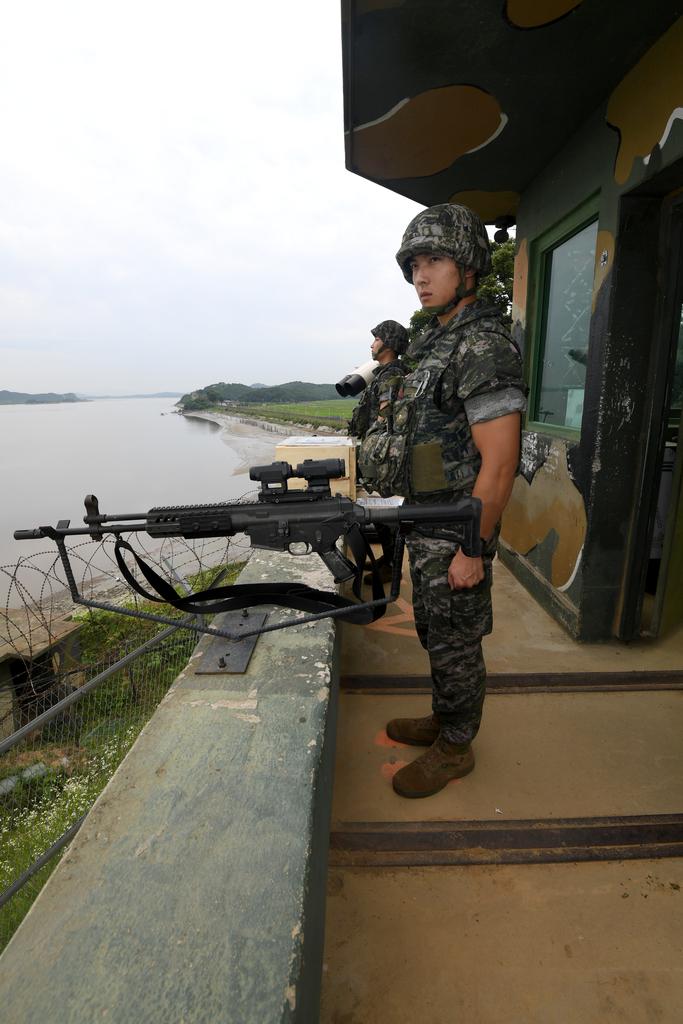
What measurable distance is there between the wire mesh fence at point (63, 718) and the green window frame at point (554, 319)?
2559mm

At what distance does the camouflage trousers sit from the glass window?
1980 millimetres

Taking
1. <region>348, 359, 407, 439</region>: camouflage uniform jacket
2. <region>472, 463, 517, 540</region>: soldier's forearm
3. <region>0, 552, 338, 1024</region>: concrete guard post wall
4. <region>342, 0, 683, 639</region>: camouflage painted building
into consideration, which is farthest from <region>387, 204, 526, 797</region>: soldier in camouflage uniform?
<region>348, 359, 407, 439</region>: camouflage uniform jacket

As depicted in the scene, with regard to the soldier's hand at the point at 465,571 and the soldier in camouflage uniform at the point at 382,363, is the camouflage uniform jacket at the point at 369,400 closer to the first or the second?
the soldier in camouflage uniform at the point at 382,363

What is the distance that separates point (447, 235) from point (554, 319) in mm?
2527

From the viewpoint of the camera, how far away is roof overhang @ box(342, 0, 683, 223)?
2.16m

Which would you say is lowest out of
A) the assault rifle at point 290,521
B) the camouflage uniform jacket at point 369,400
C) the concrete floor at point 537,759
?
the concrete floor at point 537,759

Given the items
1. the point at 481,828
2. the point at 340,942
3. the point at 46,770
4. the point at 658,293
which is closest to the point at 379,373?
the point at 658,293

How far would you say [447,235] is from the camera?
71.7 inches

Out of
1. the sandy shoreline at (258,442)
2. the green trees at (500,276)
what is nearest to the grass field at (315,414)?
the sandy shoreline at (258,442)

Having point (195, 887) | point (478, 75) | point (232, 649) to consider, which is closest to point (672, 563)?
point (232, 649)

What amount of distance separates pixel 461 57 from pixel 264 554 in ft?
9.51

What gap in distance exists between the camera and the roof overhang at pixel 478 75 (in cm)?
216

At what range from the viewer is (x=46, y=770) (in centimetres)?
497

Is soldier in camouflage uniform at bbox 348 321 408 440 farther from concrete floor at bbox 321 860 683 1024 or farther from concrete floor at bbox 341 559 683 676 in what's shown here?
concrete floor at bbox 321 860 683 1024
